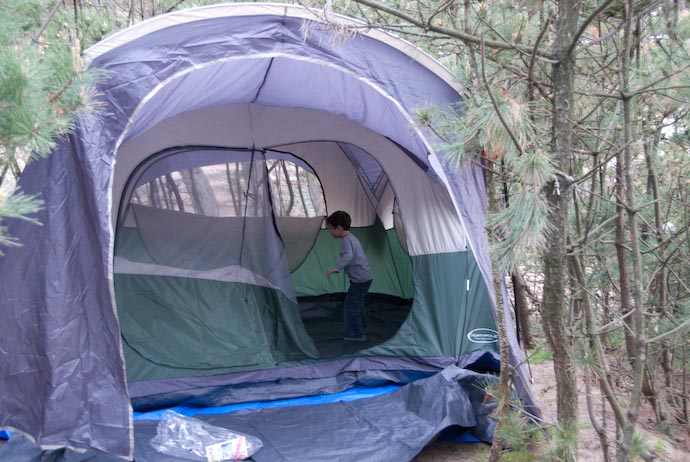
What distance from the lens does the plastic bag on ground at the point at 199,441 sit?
10.1 feet

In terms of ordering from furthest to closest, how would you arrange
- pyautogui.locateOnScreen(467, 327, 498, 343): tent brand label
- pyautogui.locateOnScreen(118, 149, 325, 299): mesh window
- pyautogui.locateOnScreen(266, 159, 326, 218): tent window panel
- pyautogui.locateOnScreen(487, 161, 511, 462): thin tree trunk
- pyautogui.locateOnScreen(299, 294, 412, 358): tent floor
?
pyautogui.locateOnScreen(266, 159, 326, 218): tent window panel → pyautogui.locateOnScreen(299, 294, 412, 358): tent floor → pyautogui.locateOnScreen(118, 149, 325, 299): mesh window → pyautogui.locateOnScreen(467, 327, 498, 343): tent brand label → pyautogui.locateOnScreen(487, 161, 511, 462): thin tree trunk

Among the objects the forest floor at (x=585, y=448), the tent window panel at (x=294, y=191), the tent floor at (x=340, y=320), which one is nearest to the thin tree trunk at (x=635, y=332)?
the forest floor at (x=585, y=448)

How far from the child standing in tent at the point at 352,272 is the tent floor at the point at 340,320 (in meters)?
0.14

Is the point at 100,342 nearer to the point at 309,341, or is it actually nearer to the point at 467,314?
the point at 309,341

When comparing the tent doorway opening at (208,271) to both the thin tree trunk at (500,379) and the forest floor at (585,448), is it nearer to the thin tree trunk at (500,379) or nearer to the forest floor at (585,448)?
the forest floor at (585,448)

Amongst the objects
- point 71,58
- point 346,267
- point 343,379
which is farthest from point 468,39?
point 346,267

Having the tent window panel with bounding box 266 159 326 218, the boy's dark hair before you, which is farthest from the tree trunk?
the tent window panel with bounding box 266 159 326 218

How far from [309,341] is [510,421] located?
2.05m

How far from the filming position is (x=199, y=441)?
10.5 ft

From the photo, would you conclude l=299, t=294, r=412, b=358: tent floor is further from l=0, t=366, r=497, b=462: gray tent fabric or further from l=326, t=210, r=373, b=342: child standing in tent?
l=0, t=366, r=497, b=462: gray tent fabric

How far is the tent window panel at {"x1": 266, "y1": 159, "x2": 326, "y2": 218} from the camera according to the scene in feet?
16.8

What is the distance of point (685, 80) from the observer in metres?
2.54

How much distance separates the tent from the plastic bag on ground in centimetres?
39

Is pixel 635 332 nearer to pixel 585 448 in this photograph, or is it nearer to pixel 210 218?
pixel 585 448
